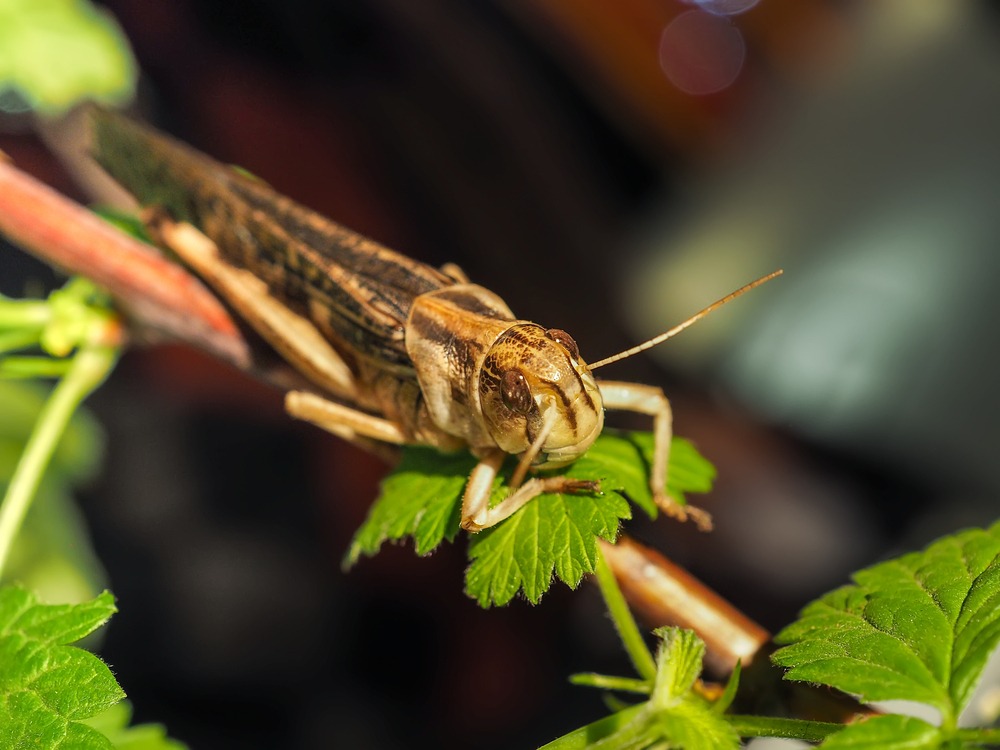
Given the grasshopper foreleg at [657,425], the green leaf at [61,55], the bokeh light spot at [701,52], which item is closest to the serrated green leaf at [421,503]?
the grasshopper foreleg at [657,425]

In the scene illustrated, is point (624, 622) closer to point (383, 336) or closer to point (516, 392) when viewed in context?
point (516, 392)

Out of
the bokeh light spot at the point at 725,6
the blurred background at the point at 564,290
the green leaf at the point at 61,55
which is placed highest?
the green leaf at the point at 61,55

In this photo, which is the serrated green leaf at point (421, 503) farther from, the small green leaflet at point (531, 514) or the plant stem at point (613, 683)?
the plant stem at point (613, 683)

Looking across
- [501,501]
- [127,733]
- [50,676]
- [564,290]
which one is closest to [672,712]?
[501,501]

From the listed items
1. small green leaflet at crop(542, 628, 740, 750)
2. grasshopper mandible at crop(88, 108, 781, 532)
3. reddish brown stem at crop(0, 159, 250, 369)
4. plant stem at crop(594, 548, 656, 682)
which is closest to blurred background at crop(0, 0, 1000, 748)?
reddish brown stem at crop(0, 159, 250, 369)

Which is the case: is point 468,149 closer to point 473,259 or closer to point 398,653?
point 473,259

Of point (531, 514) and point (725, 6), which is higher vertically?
point (725, 6)
